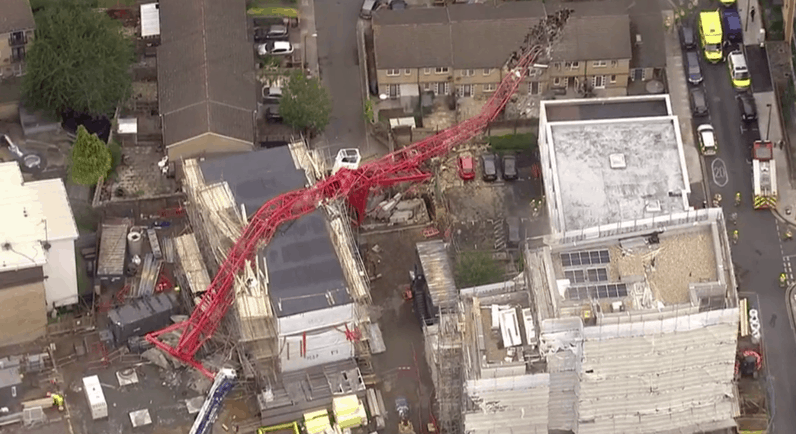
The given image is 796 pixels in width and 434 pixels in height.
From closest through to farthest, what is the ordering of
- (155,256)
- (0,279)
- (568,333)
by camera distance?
1. (568,333)
2. (0,279)
3. (155,256)

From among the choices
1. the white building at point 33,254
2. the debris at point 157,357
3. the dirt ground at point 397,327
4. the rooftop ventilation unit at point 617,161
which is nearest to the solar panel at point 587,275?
the rooftop ventilation unit at point 617,161

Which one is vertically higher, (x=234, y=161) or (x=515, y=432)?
(x=234, y=161)

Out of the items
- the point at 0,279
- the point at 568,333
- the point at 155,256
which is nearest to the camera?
the point at 568,333

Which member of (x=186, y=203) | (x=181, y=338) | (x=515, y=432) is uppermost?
(x=186, y=203)

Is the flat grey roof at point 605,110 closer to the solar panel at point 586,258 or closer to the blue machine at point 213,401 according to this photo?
the solar panel at point 586,258

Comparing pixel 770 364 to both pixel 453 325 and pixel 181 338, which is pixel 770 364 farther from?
pixel 181 338

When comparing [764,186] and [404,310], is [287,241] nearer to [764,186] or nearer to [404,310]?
[404,310]

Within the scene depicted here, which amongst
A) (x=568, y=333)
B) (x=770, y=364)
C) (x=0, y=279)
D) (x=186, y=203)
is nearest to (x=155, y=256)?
(x=186, y=203)
